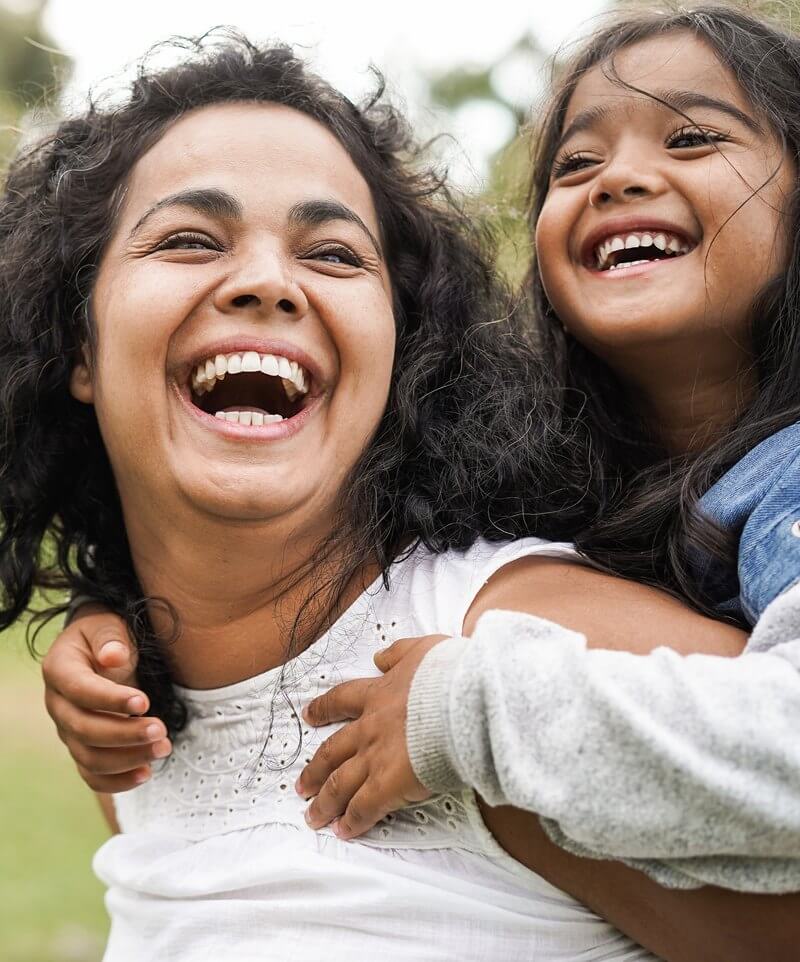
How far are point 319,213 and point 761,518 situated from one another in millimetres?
992

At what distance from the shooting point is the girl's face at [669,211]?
2457 millimetres

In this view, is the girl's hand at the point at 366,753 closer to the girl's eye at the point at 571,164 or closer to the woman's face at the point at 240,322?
the woman's face at the point at 240,322

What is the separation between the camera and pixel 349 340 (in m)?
2.25

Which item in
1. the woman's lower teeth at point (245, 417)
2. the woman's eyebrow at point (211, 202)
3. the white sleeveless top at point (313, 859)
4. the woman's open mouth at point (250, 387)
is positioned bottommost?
the white sleeveless top at point (313, 859)

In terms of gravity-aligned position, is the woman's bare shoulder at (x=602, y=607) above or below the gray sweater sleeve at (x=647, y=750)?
above

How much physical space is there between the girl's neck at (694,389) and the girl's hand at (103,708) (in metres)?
1.25

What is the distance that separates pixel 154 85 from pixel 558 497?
1.21 m

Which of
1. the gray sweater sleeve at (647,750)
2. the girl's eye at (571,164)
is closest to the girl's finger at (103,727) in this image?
the gray sweater sleeve at (647,750)

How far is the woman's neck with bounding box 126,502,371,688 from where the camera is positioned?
7.41 ft

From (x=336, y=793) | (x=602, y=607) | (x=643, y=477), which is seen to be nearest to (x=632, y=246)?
(x=643, y=477)

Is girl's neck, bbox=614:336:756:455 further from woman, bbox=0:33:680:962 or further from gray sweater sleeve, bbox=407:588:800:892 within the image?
gray sweater sleeve, bbox=407:588:800:892

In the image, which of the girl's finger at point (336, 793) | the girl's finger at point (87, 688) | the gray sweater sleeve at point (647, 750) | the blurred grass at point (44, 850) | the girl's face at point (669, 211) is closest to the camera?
the gray sweater sleeve at point (647, 750)

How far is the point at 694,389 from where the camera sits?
262 cm

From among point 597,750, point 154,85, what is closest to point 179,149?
point 154,85
